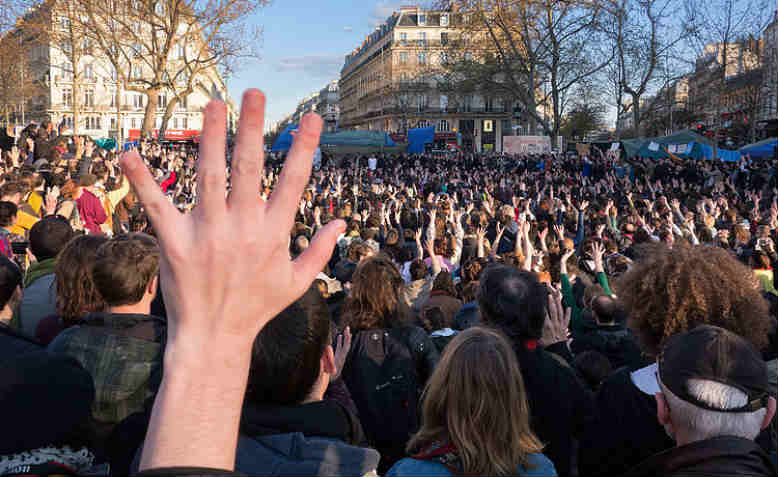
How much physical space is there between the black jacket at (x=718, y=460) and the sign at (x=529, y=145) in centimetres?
3194

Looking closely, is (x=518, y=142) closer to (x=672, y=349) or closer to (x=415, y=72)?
(x=672, y=349)

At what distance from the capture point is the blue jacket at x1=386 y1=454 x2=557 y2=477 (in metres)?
2.01

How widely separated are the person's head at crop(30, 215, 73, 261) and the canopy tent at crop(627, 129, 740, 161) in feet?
86.8

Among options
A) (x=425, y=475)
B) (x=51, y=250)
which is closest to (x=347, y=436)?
(x=425, y=475)

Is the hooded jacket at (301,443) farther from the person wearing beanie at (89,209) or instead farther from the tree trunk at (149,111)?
the tree trunk at (149,111)

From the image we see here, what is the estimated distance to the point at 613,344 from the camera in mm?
3842

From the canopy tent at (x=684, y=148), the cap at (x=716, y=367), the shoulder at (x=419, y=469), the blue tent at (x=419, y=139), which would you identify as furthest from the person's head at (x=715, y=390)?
the blue tent at (x=419, y=139)

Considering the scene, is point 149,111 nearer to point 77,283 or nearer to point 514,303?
point 77,283

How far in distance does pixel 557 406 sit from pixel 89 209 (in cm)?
602

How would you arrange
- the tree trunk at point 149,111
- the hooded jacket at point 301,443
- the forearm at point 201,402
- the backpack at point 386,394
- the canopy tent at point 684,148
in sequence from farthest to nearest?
1. the tree trunk at point 149,111
2. the canopy tent at point 684,148
3. the backpack at point 386,394
4. the hooded jacket at point 301,443
5. the forearm at point 201,402

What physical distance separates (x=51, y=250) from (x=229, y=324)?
3949 mm

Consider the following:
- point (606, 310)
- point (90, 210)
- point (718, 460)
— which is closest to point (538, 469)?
point (718, 460)

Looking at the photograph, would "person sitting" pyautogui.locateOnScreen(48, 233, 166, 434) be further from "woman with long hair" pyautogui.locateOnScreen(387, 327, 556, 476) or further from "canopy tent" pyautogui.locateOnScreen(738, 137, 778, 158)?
"canopy tent" pyautogui.locateOnScreen(738, 137, 778, 158)

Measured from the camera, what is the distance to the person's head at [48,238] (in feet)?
14.3
